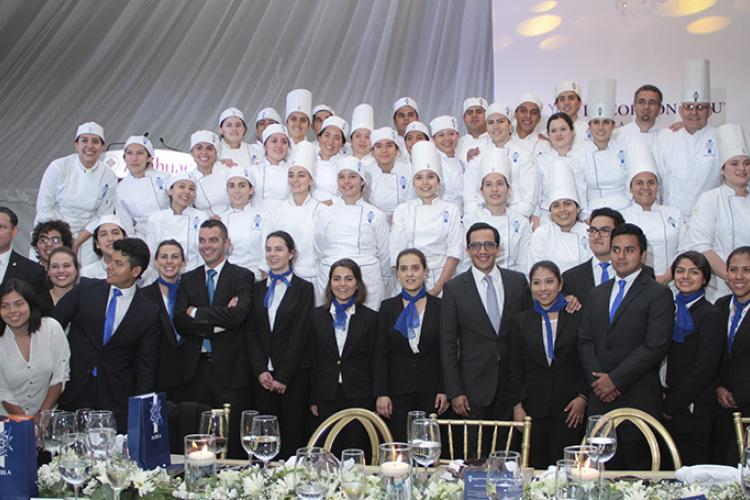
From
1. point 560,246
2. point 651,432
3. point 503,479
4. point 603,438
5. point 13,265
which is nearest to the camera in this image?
point 503,479

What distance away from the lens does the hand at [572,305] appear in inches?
153

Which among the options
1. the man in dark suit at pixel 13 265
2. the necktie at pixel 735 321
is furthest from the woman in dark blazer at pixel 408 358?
the man in dark suit at pixel 13 265

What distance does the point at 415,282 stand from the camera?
4.19m

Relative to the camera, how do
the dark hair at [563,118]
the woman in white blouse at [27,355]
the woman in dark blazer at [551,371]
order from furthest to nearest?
the dark hair at [563,118] < the woman in dark blazer at [551,371] < the woman in white blouse at [27,355]

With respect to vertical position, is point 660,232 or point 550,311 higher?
point 660,232

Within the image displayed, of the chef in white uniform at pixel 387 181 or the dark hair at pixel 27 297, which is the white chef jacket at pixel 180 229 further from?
the dark hair at pixel 27 297

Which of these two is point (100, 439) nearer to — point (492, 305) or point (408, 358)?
point (408, 358)

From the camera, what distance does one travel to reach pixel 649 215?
453cm

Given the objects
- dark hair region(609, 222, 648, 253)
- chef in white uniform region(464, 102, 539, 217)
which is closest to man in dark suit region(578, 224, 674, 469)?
dark hair region(609, 222, 648, 253)

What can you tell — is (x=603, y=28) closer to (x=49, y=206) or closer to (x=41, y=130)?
(x=49, y=206)

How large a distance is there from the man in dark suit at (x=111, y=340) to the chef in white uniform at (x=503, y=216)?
190 centimetres

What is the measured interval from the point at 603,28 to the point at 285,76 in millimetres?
2845

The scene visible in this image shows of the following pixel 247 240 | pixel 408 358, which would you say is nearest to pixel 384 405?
pixel 408 358

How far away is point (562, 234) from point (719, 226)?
0.84m
